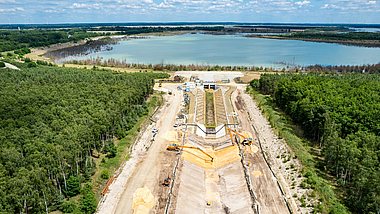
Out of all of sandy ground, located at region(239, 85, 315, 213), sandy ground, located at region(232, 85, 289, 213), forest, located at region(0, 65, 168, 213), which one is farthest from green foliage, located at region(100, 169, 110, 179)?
sandy ground, located at region(239, 85, 315, 213)

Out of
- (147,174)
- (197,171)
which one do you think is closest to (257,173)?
(197,171)

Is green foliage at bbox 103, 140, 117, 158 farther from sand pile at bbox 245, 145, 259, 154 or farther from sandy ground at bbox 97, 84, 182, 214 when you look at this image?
sand pile at bbox 245, 145, 259, 154

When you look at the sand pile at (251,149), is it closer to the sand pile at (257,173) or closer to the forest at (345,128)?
the sand pile at (257,173)

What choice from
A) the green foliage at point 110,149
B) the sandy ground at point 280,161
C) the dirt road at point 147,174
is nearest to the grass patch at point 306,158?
the sandy ground at point 280,161

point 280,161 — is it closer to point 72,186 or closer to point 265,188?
point 265,188

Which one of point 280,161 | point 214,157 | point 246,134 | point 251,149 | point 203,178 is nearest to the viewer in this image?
point 203,178

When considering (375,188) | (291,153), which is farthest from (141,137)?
(375,188)
